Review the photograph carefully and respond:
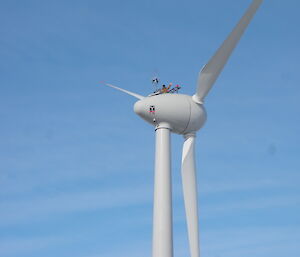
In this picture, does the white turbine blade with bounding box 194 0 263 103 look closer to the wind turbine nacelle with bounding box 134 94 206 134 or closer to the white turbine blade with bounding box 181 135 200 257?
the wind turbine nacelle with bounding box 134 94 206 134

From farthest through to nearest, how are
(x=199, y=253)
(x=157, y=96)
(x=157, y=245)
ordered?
1. (x=157, y=96)
2. (x=199, y=253)
3. (x=157, y=245)

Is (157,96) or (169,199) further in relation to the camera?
(157,96)

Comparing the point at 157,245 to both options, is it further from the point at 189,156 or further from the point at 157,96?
the point at 157,96

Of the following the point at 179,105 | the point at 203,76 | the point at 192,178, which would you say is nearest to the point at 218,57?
the point at 203,76

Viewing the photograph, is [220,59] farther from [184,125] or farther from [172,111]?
[184,125]

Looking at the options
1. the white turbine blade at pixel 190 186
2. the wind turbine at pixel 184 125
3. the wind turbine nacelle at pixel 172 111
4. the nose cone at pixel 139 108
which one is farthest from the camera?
the nose cone at pixel 139 108

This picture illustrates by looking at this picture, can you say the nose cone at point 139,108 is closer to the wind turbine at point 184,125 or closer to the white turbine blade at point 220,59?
the wind turbine at point 184,125

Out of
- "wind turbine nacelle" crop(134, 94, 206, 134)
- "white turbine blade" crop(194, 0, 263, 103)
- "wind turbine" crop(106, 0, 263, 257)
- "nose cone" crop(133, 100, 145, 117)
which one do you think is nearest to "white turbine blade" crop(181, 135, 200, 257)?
"wind turbine" crop(106, 0, 263, 257)

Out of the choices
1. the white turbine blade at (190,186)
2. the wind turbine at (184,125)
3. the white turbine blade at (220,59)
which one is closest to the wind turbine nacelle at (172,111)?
the wind turbine at (184,125)
